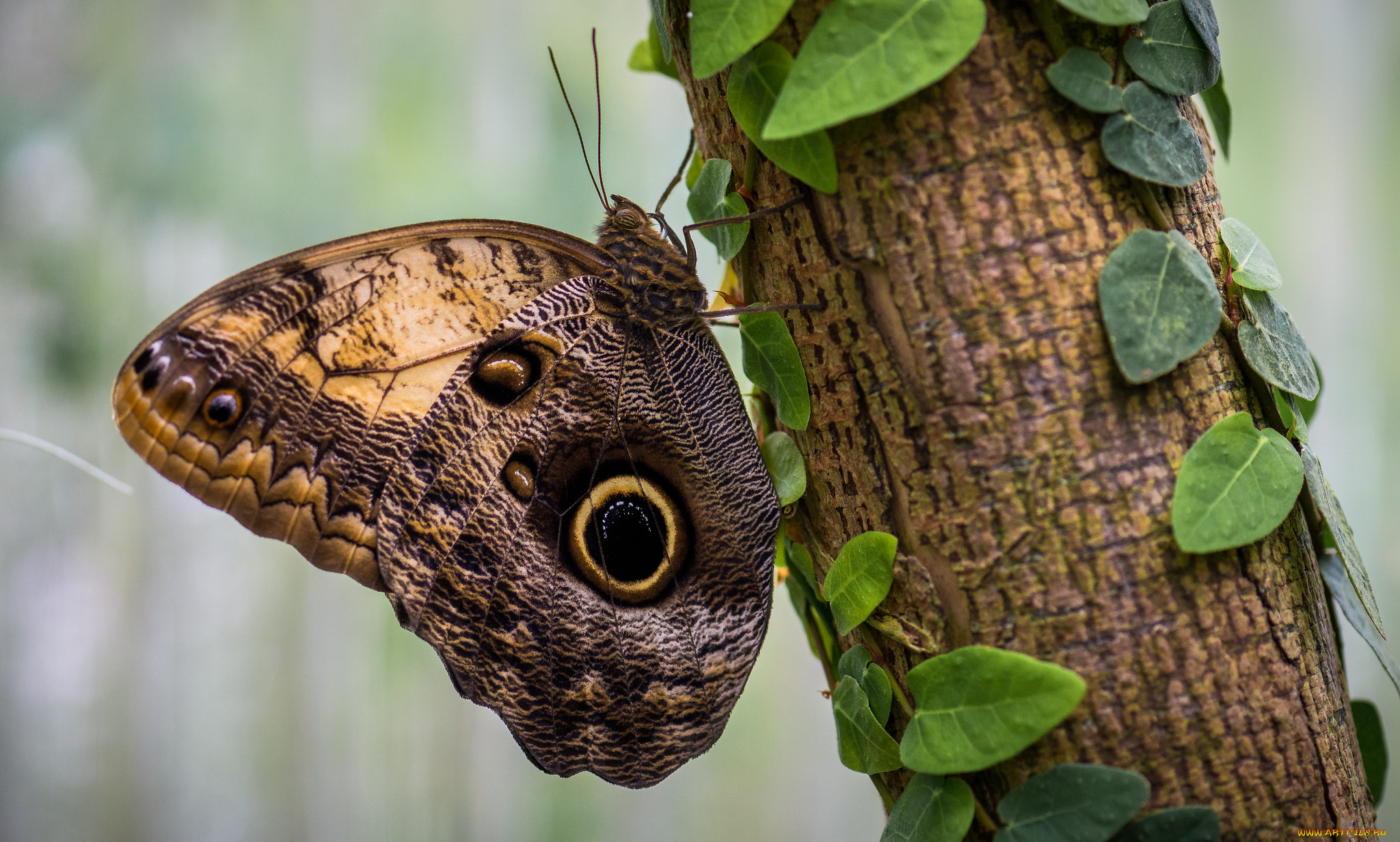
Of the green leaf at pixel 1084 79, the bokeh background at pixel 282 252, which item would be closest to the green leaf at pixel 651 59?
the green leaf at pixel 1084 79

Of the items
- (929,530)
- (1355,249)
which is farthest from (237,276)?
(1355,249)

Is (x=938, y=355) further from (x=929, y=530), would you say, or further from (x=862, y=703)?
(x=862, y=703)

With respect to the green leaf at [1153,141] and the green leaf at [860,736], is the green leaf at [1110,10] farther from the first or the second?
the green leaf at [860,736]

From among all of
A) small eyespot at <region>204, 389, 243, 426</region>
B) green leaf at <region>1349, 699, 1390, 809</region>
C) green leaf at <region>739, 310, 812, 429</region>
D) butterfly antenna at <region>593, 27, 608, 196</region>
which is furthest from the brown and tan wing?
green leaf at <region>1349, 699, 1390, 809</region>

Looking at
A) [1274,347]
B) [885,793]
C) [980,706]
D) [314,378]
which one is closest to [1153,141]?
[1274,347]

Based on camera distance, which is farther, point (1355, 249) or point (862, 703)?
point (1355, 249)

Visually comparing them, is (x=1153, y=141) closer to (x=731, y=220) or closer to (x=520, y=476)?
(x=731, y=220)
